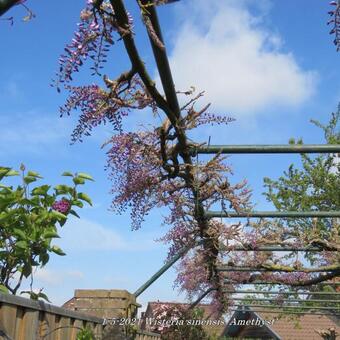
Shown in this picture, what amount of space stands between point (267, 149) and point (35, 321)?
168 centimetres

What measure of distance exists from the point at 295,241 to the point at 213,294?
3167 millimetres

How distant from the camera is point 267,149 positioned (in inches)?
132

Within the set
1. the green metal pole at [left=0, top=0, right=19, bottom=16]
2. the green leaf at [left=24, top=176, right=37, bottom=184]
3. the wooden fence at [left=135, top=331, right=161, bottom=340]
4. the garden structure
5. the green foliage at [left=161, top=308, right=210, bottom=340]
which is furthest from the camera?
the green foliage at [left=161, top=308, right=210, bottom=340]

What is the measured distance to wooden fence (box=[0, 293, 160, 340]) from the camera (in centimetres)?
228

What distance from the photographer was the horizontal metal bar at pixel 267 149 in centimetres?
322

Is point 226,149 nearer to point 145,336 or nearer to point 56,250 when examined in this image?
point 56,250

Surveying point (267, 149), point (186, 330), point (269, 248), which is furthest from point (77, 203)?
point (186, 330)

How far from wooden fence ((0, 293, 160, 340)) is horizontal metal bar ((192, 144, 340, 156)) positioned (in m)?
1.29

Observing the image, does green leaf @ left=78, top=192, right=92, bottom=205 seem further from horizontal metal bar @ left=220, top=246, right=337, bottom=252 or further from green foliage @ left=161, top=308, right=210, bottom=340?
green foliage @ left=161, top=308, right=210, bottom=340

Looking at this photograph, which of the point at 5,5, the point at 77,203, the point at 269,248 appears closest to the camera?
the point at 5,5

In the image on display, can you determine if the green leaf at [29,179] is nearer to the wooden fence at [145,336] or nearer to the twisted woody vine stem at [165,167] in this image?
the twisted woody vine stem at [165,167]

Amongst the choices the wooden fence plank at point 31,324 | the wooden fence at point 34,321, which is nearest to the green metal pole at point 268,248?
the wooden fence at point 34,321

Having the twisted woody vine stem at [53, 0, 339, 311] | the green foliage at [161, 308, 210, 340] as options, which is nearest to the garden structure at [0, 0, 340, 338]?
the twisted woody vine stem at [53, 0, 339, 311]

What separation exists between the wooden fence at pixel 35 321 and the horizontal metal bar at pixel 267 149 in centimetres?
129
